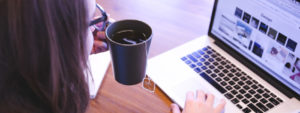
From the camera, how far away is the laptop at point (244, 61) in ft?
2.38

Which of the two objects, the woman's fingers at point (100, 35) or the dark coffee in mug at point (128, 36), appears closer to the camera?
the dark coffee in mug at point (128, 36)

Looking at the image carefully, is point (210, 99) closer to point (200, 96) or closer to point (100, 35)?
point (200, 96)

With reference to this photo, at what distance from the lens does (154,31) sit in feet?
3.23

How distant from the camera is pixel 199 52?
2.95 feet

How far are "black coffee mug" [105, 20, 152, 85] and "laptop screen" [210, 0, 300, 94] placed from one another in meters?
0.30

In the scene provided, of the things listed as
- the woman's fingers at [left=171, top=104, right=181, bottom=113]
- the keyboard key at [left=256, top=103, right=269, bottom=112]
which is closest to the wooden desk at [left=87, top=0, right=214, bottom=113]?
the woman's fingers at [left=171, top=104, right=181, bottom=113]

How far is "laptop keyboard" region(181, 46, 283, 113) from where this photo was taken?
741 mm

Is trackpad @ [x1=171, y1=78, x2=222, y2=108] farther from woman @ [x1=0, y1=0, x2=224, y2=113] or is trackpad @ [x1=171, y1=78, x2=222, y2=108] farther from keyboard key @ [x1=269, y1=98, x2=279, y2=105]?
woman @ [x1=0, y1=0, x2=224, y2=113]

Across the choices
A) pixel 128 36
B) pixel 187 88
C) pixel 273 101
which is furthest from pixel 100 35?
pixel 273 101

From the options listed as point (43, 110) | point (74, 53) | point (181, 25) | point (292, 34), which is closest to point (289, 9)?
point (292, 34)

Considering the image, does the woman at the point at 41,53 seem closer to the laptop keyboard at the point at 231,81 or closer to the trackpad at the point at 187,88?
the trackpad at the point at 187,88

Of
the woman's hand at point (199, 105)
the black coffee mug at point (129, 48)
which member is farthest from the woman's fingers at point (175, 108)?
the black coffee mug at point (129, 48)

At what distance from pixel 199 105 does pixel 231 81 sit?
15cm

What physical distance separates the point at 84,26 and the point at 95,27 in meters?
0.36
